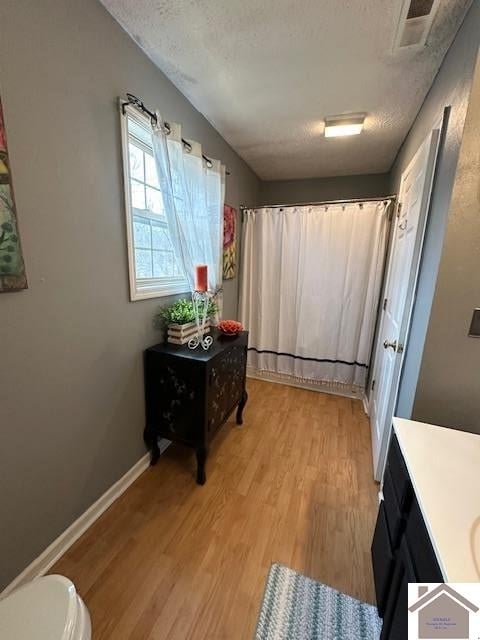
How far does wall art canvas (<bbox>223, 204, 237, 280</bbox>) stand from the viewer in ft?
8.20

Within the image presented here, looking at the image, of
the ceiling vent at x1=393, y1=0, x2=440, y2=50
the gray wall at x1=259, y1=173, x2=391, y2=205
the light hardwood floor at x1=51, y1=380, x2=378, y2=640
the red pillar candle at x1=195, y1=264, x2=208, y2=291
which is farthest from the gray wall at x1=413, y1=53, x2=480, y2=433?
the gray wall at x1=259, y1=173, x2=391, y2=205

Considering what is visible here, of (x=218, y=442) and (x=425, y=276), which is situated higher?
(x=425, y=276)

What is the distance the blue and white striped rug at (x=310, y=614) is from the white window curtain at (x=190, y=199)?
1.62 meters

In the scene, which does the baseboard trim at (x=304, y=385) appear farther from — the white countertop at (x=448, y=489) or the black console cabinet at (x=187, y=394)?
the white countertop at (x=448, y=489)


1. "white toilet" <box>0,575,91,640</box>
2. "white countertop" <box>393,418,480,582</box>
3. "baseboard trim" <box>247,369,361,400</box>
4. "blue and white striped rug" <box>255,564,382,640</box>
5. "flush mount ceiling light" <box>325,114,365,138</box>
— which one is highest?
"flush mount ceiling light" <box>325,114,365,138</box>

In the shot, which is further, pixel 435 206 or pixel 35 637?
pixel 435 206

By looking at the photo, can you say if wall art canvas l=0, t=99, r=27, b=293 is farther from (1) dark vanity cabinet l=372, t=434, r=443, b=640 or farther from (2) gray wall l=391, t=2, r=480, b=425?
(2) gray wall l=391, t=2, r=480, b=425

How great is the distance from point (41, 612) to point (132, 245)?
1400 mm

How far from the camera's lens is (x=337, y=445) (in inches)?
80.8

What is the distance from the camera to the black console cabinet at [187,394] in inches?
60.5

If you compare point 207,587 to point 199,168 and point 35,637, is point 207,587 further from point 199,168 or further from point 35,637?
point 199,168

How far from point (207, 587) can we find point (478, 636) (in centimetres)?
101

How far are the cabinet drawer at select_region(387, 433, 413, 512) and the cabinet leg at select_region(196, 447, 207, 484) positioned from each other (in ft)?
3.30

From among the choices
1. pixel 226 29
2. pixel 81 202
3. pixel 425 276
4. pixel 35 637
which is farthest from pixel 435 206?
pixel 35 637
